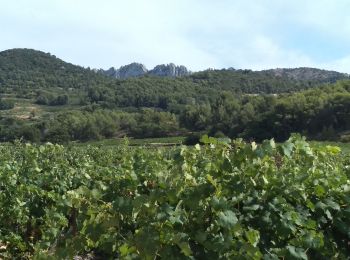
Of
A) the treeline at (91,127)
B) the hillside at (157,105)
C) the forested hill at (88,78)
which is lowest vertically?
the treeline at (91,127)

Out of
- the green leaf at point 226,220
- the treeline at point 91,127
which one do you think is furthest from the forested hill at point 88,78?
the green leaf at point 226,220

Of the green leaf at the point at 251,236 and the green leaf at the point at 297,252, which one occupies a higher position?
the green leaf at the point at 251,236

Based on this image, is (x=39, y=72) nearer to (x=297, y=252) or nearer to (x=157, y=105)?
(x=157, y=105)

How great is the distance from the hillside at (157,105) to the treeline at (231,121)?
0.48ft

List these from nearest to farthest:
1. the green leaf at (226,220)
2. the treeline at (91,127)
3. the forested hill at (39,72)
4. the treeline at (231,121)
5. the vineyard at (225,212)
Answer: the green leaf at (226,220)
the vineyard at (225,212)
the treeline at (231,121)
the treeline at (91,127)
the forested hill at (39,72)

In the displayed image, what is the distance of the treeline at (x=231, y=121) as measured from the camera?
71500mm

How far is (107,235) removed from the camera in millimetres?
3426

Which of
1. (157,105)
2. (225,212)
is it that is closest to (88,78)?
(157,105)

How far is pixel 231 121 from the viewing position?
86.0m

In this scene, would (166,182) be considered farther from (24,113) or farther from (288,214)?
(24,113)

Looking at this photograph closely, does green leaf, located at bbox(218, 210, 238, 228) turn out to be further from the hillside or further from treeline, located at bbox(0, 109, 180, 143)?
treeline, located at bbox(0, 109, 180, 143)

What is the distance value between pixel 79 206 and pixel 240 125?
79.9 meters

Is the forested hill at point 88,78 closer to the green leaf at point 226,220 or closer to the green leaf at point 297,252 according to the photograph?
the green leaf at point 297,252

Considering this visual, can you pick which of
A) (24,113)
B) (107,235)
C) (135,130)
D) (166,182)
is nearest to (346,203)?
Answer: (166,182)
